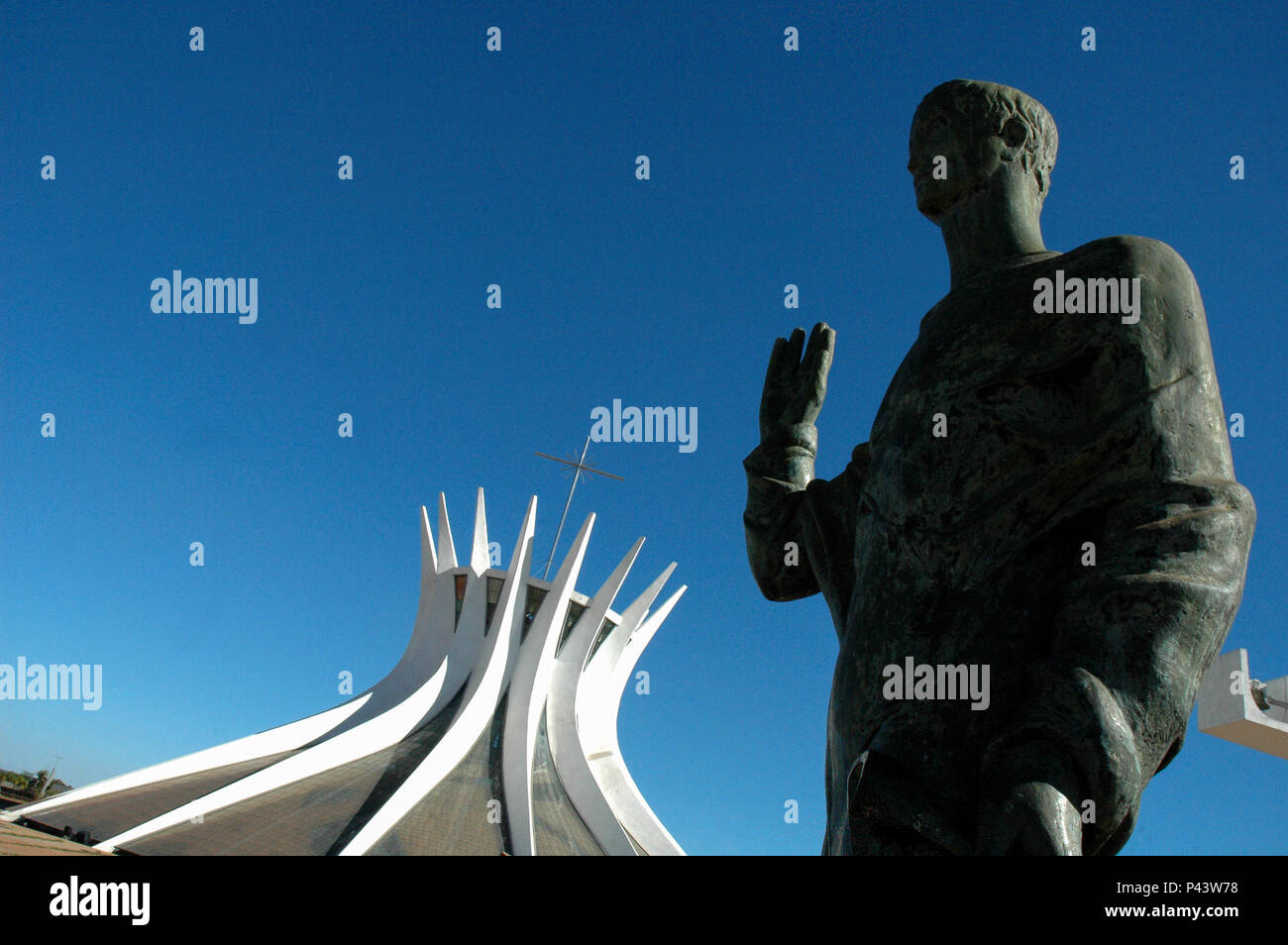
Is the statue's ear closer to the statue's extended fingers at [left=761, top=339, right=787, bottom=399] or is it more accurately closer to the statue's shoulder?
the statue's shoulder

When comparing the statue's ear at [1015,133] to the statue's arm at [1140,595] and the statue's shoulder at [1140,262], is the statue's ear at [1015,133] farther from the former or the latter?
the statue's arm at [1140,595]

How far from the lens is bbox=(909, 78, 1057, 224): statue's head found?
2.56 m

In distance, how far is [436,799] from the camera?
77.8 ft

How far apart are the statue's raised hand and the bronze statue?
37 centimetres

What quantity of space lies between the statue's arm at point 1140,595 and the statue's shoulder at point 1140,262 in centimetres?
3

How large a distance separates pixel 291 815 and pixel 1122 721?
22659 mm

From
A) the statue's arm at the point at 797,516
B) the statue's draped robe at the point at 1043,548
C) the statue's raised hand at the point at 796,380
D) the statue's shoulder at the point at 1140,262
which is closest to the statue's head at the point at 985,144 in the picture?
the statue's draped robe at the point at 1043,548

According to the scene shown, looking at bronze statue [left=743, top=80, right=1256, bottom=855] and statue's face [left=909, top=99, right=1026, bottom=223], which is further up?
statue's face [left=909, top=99, right=1026, bottom=223]

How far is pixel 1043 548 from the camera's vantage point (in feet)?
6.68

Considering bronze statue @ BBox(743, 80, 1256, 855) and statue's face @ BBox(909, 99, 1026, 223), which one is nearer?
bronze statue @ BBox(743, 80, 1256, 855)

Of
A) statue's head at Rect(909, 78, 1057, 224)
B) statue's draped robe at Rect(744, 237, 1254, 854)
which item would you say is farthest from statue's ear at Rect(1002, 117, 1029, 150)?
statue's draped robe at Rect(744, 237, 1254, 854)
